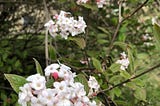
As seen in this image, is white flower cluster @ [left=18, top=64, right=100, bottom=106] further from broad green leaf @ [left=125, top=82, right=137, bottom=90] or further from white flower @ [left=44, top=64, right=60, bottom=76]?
broad green leaf @ [left=125, top=82, right=137, bottom=90]

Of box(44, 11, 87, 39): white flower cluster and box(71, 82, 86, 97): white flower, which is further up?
box(44, 11, 87, 39): white flower cluster

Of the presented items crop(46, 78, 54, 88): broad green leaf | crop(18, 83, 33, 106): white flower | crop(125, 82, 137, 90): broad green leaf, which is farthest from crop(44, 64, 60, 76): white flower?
crop(125, 82, 137, 90): broad green leaf

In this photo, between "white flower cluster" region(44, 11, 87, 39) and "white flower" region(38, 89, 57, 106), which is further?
"white flower cluster" region(44, 11, 87, 39)

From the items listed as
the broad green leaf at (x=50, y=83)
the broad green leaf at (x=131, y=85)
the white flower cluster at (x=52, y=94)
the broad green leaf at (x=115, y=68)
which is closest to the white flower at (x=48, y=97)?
the white flower cluster at (x=52, y=94)

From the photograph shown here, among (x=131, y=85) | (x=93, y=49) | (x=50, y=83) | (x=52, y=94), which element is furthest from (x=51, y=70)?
(x=93, y=49)

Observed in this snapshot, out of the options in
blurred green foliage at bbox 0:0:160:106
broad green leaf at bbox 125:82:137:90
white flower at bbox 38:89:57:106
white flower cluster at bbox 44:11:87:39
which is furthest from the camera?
blurred green foliage at bbox 0:0:160:106

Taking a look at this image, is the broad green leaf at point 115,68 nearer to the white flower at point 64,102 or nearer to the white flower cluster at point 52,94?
the white flower cluster at point 52,94

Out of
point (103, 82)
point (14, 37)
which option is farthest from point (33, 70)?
point (103, 82)

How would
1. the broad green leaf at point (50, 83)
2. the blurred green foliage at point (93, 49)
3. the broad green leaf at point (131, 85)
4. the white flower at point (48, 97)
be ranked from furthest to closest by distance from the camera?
the blurred green foliage at point (93, 49) < the broad green leaf at point (131, 85) < the broad green leaf at point (50, 83) < the white flower at point (48, 97)

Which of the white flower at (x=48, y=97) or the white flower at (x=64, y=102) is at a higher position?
the white flower at (x=48, y=97)

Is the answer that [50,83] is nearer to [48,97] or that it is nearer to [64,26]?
[48,97]

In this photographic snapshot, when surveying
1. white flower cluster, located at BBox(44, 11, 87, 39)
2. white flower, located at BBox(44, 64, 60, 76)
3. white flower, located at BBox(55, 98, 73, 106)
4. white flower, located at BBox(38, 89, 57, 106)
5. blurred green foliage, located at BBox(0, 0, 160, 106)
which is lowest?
blurred green foliage, located at BBox(0, 0, 160, 106)
